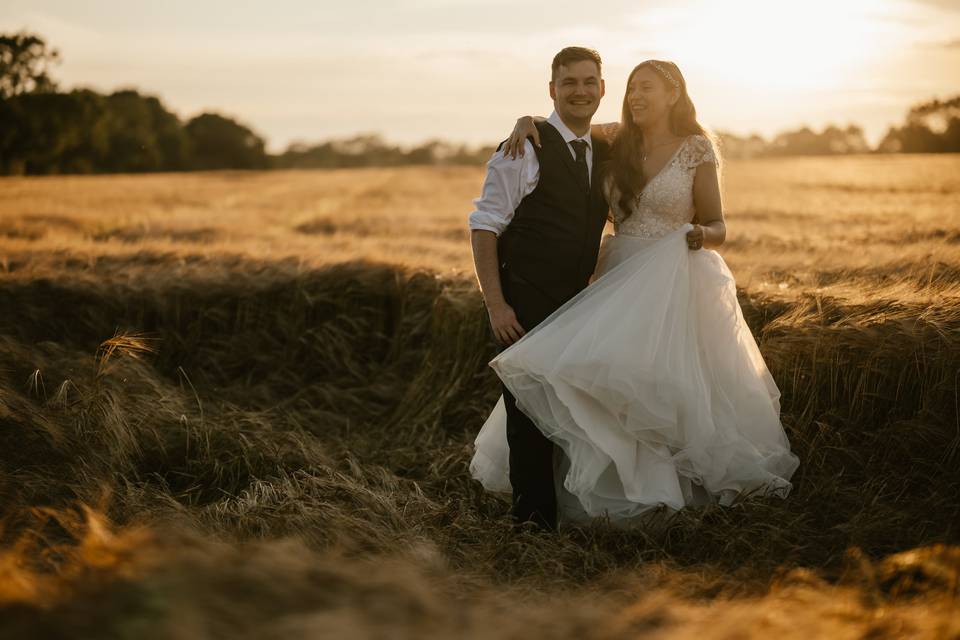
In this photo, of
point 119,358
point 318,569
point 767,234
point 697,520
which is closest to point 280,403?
point 119,358

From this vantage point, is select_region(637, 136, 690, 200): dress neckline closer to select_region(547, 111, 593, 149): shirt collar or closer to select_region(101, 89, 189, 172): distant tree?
select_region(547, 111, 593, 149): shirt collar

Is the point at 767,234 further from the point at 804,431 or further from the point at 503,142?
the point at 503,142

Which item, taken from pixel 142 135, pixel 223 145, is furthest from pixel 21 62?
pixel 223 145

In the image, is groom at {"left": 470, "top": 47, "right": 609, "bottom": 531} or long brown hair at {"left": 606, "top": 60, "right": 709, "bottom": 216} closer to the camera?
groom at {"left": 470, "top": 47, "right": 609, "bottom": 531}

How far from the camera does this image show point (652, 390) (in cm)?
394

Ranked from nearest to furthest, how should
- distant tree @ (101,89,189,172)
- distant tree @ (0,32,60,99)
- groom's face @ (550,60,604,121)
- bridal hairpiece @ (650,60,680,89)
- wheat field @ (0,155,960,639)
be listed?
wheat field @ (0,155,960,639) < groom's face @ (550,60,604,121) < bridal hairpiece @ (650,60,680,89) < distant tree @ (0,32,60,99) < distant tree @ (101,89,189,172)

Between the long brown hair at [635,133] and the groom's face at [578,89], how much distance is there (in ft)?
1.27

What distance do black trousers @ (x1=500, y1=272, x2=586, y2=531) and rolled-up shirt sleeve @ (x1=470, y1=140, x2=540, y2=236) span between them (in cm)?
32

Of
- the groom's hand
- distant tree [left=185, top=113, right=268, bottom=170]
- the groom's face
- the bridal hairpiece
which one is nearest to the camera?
the groom's face

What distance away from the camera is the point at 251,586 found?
2094mm

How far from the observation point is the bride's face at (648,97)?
435 cm

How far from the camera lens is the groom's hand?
13.9ft

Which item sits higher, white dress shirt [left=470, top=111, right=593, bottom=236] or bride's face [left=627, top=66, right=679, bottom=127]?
bride's face [left=627, top=66, right=679, bottom=127]

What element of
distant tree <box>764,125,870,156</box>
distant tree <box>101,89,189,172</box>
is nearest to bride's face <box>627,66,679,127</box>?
distant tree <box>764,125,870,156</box>
